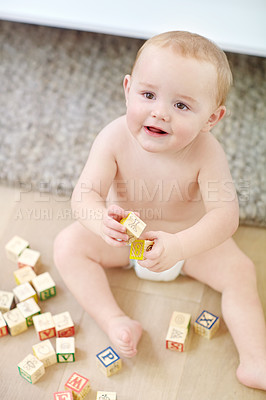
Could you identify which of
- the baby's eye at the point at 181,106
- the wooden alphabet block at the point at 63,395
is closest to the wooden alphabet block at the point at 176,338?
the wooden alphabet block at the point at 63,395

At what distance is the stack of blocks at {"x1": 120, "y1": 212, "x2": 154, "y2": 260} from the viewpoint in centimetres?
90

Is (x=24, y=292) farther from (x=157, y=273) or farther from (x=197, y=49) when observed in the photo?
(x=197, y=49)

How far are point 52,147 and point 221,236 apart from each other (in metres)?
0.63

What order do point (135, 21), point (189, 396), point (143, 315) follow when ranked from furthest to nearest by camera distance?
1. point (135, 21)
2. point (143, 315)
3. point (189, 396)

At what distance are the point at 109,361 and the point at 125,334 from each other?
2.4 inches

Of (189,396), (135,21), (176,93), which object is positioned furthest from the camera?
(135,21)

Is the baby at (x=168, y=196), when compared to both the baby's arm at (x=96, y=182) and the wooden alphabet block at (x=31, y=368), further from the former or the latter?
the wooden alphabet block at (x=31, y=368)

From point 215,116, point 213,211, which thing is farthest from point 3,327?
point 215,116

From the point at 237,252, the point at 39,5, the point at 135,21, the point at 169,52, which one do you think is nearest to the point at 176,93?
the point at 169,52

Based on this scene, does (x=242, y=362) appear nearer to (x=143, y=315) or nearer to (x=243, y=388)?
(x=243, y=388)

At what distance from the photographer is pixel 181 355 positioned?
3.72 ft

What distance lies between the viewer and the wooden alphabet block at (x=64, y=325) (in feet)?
3.74

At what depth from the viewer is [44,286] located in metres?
1.20

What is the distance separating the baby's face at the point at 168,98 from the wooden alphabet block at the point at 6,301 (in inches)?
18.7
